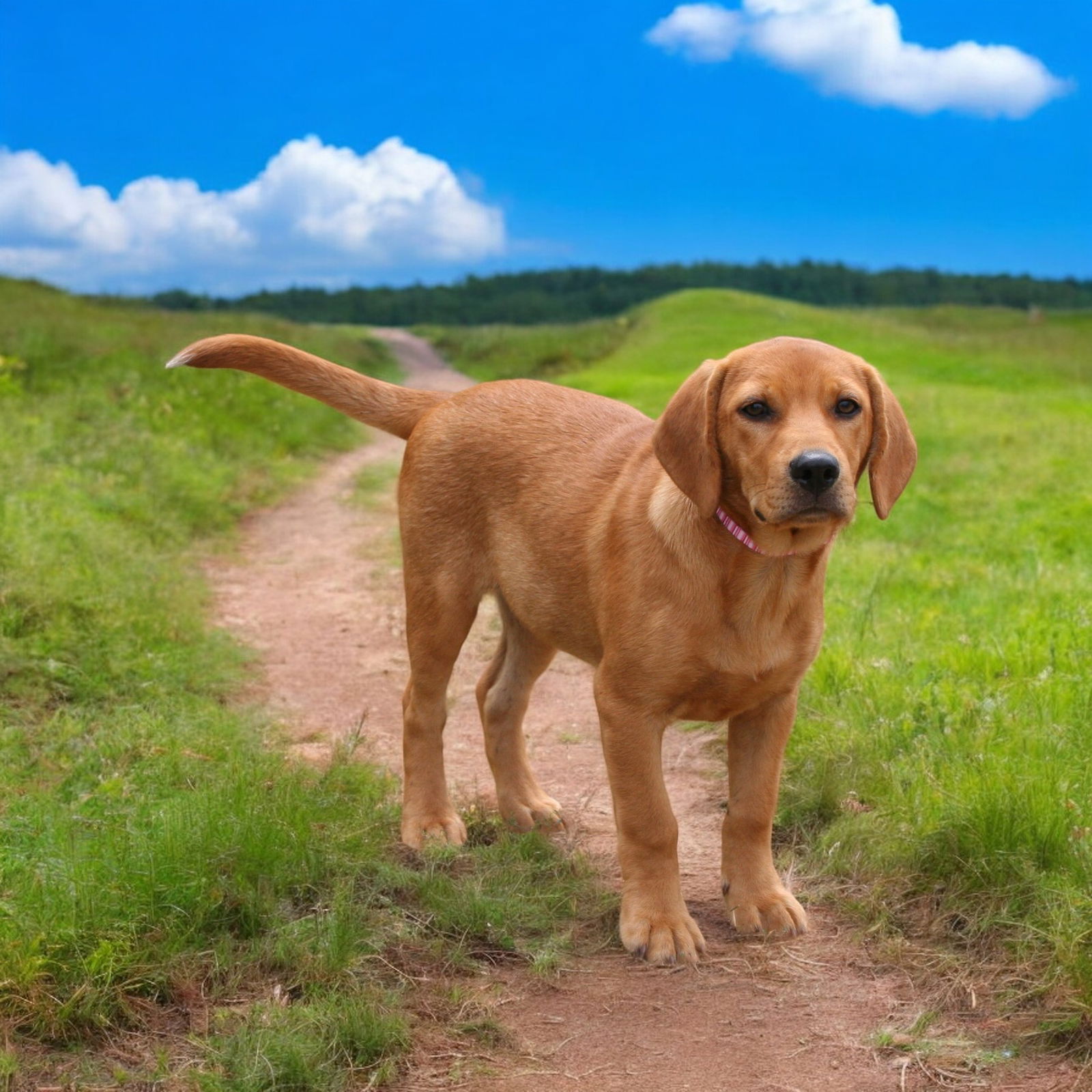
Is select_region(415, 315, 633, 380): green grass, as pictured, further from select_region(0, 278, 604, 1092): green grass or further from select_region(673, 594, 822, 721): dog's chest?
select_region(673, 594, 822, 721): dog's chest

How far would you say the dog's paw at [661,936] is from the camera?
383cm

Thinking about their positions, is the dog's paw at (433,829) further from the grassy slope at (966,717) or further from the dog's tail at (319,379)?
the dog's tail at (319,379)

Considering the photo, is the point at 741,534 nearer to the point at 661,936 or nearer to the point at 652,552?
the point at 652,552

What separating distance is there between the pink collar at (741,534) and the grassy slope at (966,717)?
3.62 feet

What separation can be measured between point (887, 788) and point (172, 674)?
11.4ft

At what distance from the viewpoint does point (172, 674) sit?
618cm

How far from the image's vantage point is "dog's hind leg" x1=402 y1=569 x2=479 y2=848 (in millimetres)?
4668

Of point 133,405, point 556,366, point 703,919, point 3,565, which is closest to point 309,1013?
point 703,919

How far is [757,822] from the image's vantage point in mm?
4086

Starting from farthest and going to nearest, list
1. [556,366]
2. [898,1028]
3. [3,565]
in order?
[556,366] < [3,565] < [898,1028]

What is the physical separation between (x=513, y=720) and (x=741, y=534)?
159 centimetres

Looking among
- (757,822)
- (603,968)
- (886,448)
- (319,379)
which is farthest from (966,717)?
(319,379)

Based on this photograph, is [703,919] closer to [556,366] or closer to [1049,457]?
[1049,457]

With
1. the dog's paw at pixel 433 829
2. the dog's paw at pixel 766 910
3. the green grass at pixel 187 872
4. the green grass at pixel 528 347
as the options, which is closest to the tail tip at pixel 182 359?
the green grass at pixel 187 872
